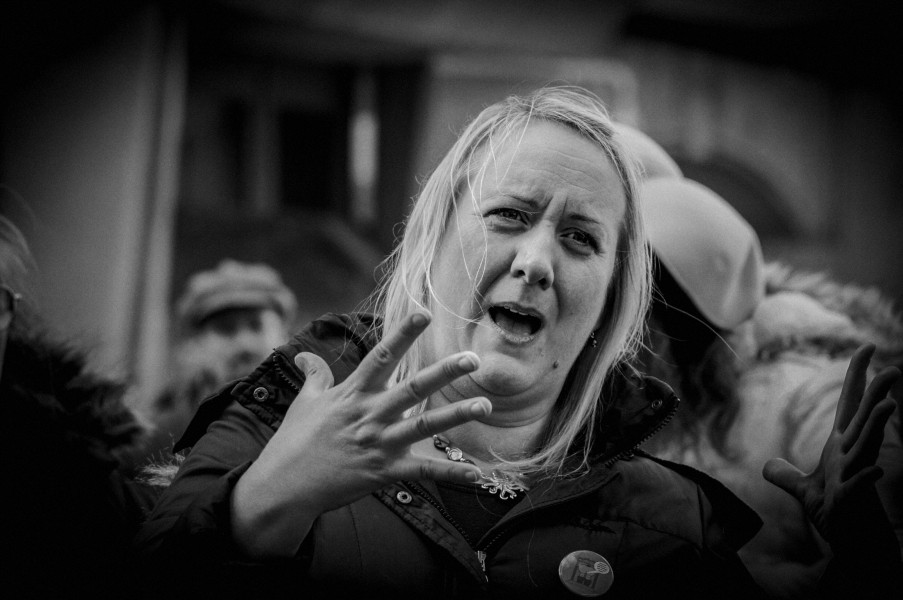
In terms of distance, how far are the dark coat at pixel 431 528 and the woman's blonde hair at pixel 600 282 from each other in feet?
0.20

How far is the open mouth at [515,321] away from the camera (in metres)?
1.58

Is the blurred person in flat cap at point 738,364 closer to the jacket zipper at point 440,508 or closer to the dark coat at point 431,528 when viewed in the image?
the dark coat at point 431,528

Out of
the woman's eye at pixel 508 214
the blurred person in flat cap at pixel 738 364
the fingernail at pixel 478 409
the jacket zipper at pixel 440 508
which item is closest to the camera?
the fingernail at pixel 478 409

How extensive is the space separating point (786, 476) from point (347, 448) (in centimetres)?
79

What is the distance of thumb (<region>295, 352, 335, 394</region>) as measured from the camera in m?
1.26

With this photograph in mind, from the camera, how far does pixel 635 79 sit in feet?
18.1

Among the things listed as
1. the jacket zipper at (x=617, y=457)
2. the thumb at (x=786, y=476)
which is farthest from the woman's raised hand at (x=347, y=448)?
the thumb at (x=786, y=476)

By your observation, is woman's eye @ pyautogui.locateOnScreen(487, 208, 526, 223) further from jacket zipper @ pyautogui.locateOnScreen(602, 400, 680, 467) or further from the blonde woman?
jacket zipper @ pyautogui.locateOnScreen(602, 400, 680, 467)

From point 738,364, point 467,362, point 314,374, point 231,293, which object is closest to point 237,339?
point 231,293

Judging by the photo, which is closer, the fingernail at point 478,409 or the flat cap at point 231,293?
the fingernail at point 478,409

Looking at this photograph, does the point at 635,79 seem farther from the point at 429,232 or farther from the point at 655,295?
the point at 429,232

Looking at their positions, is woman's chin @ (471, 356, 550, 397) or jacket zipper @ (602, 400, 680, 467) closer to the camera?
woman's chin @ (471, 356, 550, 397)

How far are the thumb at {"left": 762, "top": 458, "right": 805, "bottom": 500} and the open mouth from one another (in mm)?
458

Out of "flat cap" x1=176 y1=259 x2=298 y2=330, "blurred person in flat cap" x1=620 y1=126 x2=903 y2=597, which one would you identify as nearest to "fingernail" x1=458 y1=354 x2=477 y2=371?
"blurred person in flat cap" x1=620 y1=126 x2=903 y2=597
